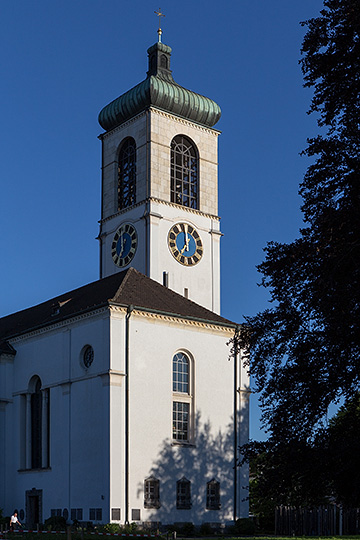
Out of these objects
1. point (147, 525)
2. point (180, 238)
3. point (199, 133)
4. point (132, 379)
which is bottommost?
point (147, 525)

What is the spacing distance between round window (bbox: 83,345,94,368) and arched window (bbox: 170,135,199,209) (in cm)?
1890

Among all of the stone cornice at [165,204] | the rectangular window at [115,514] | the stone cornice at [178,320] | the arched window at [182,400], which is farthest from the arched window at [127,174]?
the rectangular window at [115,514]

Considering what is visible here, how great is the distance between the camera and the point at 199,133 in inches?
2366

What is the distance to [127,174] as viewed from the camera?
59938 millimetres

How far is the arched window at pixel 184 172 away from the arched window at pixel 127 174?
9.46ft

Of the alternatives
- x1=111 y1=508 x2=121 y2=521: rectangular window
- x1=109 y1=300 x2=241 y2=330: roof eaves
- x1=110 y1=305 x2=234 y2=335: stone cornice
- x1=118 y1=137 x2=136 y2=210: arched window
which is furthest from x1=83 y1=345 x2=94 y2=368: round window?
x1=118 y1=137 x2=136 y2=210: arched window

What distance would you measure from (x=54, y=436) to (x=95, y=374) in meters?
4.86

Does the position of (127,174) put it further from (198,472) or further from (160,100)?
(198,472)

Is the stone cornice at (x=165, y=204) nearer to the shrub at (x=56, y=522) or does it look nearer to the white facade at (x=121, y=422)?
the white facade at (x=121, y=422)

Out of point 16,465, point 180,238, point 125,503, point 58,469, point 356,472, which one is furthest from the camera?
point 180,238

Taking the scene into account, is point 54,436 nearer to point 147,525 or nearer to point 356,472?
point 147,525

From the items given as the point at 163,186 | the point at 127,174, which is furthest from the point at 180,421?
the point at 127,174

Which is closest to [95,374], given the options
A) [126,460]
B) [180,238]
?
[126,460]

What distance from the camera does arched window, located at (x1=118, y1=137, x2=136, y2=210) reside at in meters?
58.9
